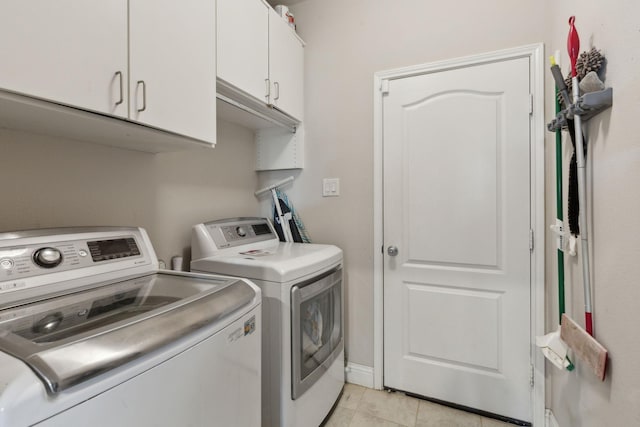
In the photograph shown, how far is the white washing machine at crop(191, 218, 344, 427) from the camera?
1288mm

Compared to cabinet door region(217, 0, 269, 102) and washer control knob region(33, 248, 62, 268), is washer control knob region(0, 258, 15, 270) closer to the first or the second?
washer control knob region(33, 248, 62, 268)

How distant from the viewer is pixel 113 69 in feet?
3.02

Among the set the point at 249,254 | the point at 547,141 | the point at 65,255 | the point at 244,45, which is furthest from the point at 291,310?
the point at 547,141

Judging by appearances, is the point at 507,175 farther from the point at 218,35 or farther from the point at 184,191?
the point at 184,191

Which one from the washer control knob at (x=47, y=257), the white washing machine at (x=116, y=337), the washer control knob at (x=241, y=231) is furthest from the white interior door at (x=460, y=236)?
the washer control knob at (x=47, y=257)

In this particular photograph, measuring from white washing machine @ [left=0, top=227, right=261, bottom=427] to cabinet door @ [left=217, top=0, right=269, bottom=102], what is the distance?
0.87 meters

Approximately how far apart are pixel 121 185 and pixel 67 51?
655 millimetres

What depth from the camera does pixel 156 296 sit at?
3.14 ft

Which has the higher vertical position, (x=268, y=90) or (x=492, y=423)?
(x=268, y=90)

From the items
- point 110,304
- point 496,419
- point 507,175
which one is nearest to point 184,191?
point 110,304

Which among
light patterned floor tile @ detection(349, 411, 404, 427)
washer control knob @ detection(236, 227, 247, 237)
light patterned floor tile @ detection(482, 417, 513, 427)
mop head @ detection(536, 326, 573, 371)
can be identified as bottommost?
light patterned floor tile @ detection(482, 417, 513, 427)

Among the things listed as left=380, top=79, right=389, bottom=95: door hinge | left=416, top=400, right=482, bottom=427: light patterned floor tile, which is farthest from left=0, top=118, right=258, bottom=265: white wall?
left=416, top=400, right=482, bottom=427: light patterned floor tile

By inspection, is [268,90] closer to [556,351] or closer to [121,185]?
[121,185]

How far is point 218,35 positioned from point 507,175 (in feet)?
5.48
